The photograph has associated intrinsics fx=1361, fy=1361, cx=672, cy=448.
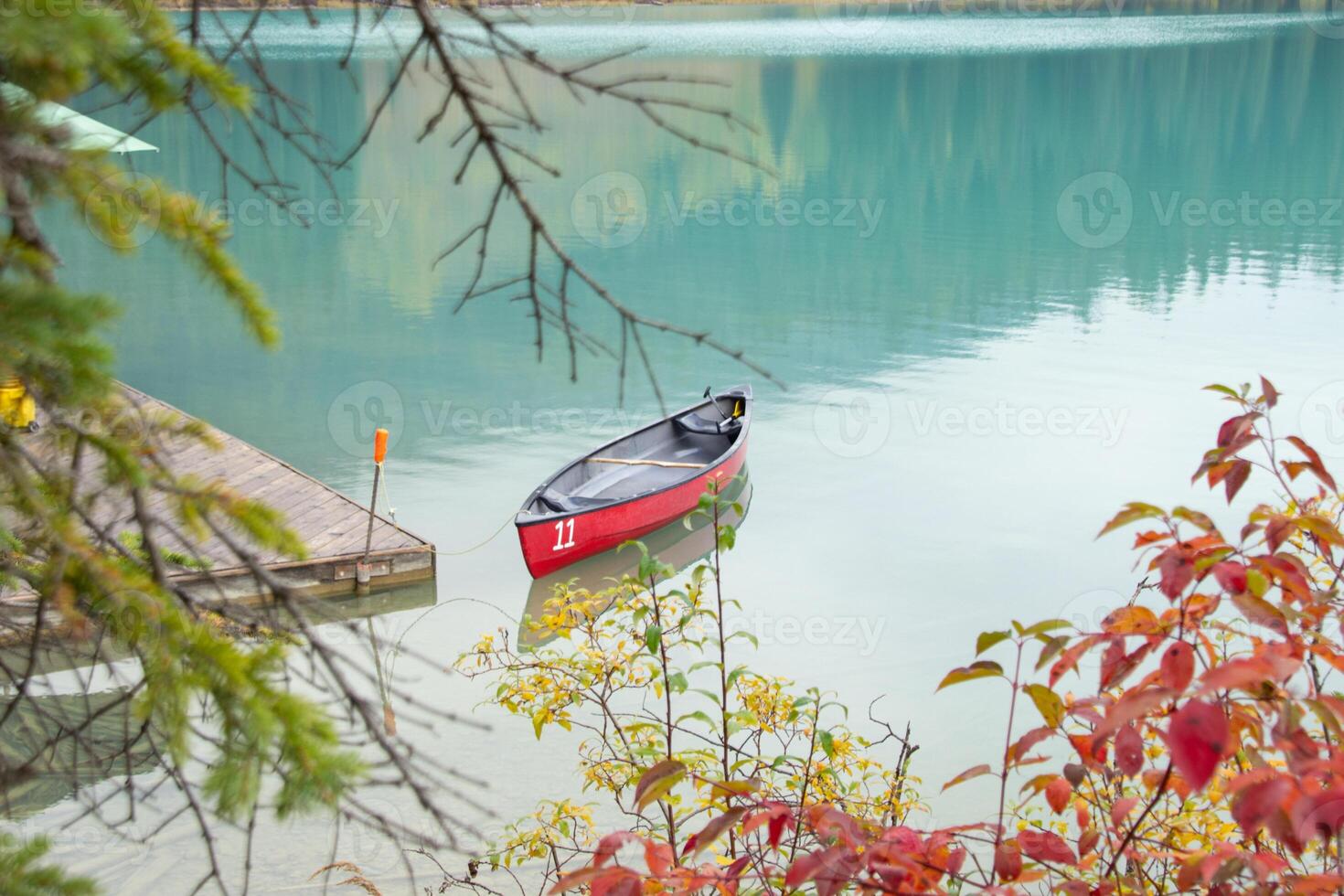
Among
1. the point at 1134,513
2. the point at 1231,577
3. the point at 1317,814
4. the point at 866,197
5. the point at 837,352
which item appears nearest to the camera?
the point at 1317,814

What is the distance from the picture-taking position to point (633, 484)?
1110 centimetres

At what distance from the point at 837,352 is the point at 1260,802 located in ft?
51.2

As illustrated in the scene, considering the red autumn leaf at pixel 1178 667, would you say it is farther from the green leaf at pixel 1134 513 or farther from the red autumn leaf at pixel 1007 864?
the red autumn leaf at pixel 1007 864

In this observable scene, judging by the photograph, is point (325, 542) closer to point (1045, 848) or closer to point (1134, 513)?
point (1045, 848)

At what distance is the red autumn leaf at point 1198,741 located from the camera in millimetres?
1419

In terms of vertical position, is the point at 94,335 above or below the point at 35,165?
below

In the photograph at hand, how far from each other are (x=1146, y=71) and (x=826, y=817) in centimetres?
5162

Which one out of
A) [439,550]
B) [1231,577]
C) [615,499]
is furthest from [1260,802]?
[439,550]

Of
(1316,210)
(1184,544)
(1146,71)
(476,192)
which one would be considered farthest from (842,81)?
(1184,544)

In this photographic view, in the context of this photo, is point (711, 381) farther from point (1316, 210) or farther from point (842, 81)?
point (842, 81)

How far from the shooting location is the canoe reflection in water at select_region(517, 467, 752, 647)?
10000mm

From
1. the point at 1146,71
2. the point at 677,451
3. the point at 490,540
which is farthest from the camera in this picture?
the point at 1146,71

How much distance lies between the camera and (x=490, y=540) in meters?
10.6

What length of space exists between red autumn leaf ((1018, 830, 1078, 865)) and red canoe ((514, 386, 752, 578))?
691 centimetres
